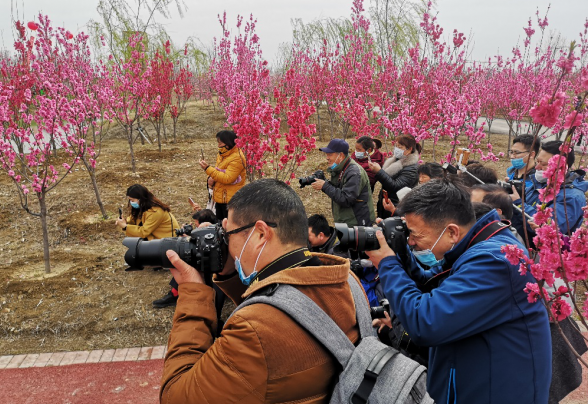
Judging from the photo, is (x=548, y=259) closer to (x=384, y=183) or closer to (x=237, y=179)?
(x=384, y=183)

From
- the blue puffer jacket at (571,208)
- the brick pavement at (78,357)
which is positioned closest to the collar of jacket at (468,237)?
the blue puffer jacket at (571,208)

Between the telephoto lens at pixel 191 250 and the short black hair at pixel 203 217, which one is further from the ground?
the telephoto lens at pixel 191 250

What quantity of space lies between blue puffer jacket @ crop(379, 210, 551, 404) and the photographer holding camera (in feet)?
8.82

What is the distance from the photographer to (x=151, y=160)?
37.6 ft

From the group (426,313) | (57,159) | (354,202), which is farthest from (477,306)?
(57,159)

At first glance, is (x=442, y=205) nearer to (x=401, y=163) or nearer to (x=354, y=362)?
(x=354, y=362)

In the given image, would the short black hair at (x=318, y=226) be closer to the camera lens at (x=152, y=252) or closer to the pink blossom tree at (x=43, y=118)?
the camera lens at (x=152, y=252)

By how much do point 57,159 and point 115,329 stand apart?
962cm

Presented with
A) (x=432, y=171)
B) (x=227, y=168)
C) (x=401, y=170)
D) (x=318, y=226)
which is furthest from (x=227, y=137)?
(x=432, y=171)

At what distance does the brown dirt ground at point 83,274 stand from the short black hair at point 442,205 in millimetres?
3186

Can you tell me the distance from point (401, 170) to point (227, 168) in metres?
2.18

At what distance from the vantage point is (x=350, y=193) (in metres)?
4.33

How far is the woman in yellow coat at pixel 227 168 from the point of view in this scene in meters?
4.82

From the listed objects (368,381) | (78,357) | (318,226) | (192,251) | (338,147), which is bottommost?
(78,357)
